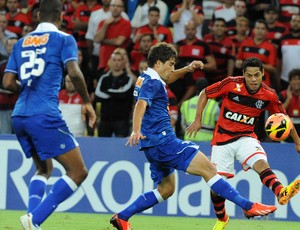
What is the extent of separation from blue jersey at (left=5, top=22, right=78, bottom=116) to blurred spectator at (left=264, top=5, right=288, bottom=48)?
27.0ft

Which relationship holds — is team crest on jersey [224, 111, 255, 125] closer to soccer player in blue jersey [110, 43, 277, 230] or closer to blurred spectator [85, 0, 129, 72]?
soccer player in blue jersey [110, 43, 277, 230]

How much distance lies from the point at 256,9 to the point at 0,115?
5608 mm

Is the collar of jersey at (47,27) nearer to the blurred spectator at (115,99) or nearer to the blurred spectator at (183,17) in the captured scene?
the blurred spectator at (115,99)

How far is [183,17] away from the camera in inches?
635

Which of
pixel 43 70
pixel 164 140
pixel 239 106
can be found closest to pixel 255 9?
pixel 239 106

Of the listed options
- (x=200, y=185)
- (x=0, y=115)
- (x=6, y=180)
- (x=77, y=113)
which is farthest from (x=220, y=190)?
(x=0, y=115)

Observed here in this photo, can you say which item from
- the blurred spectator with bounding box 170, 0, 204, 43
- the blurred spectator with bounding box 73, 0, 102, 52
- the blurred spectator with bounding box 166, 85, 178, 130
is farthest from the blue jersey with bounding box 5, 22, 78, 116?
the blurred spectator with bounding box 73, 0, 102, 52

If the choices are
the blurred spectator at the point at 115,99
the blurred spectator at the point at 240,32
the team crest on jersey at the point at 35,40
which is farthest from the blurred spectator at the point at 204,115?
the team crest on jersey at the point at 35,40

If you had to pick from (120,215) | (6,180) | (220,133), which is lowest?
(6,180)

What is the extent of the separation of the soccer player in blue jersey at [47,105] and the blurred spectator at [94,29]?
7.97 metres

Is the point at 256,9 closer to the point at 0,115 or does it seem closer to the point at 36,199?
the point at 0,115

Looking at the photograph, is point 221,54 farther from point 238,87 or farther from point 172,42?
point 238,87

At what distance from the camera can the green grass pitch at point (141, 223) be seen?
1089 cm

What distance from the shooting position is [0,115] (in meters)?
14.8
